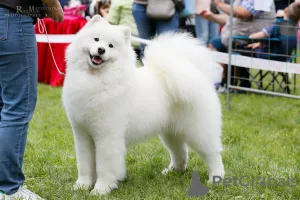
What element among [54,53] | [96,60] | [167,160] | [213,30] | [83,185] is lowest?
[167,160]

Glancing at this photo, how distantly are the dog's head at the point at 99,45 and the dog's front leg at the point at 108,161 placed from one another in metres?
0.50

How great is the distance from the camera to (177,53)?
3389mm

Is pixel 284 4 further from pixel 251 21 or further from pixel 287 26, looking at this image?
pixel 287 26

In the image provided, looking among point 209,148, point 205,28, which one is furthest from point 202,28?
point 209,148

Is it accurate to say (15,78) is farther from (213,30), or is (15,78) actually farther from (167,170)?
(213,30)

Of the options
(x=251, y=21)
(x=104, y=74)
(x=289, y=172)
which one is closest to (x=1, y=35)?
(x=104, y=74)

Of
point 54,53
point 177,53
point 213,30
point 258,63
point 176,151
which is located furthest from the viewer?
point 213,30

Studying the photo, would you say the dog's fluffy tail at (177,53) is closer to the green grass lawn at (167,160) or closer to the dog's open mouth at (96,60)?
the dog's open mouth at (96,60)

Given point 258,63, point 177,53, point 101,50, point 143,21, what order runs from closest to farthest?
point 101,50
point 177,53
point 258,63
point 143,21

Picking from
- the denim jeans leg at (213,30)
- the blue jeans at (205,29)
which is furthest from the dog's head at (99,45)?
the denim jeans leg at (213,30)

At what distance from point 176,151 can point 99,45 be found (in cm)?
120

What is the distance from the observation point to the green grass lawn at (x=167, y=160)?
3.17 metres

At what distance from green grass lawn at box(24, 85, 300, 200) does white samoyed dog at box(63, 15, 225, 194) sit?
0.71 feet

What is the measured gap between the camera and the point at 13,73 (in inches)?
107
